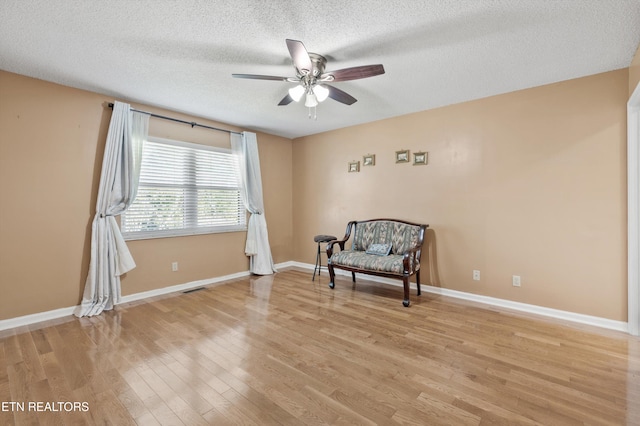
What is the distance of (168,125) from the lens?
13.3 feet

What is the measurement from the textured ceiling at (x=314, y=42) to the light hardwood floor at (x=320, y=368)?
8.40 feet

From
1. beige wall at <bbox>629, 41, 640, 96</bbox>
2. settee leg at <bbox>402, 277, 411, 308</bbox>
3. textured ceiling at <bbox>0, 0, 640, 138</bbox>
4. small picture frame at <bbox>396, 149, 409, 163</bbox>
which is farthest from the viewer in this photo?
small picture frame at <bbox>396, 149, 409, 163</bbox>

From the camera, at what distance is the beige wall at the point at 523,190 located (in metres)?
2.88

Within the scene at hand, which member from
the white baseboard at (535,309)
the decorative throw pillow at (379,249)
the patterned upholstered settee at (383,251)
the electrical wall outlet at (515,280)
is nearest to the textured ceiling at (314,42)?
the patterned upholstered settee at (383,251)

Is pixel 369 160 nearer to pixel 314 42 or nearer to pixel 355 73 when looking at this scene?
pixel 355 73

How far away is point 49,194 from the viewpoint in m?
3.11

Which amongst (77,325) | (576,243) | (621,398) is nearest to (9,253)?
(77,325)

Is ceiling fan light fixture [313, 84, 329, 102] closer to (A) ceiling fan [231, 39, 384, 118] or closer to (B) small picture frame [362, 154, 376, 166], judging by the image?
(A) ceiling fan [231, 39, 384, 118]

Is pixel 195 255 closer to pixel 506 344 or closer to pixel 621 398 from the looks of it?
pixel 506 344

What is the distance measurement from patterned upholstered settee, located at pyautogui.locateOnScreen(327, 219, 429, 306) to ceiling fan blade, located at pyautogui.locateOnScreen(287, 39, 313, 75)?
2.34 meters

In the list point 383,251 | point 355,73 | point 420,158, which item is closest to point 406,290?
point 383,251

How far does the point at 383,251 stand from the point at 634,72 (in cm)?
301

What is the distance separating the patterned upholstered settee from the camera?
356 centimetres

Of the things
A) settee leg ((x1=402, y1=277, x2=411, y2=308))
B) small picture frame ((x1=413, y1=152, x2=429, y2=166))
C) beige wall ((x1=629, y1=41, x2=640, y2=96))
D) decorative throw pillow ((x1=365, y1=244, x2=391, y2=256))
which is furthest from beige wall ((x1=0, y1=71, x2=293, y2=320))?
beige wall ((x1=629, y1=41, x2=640, y2=96))
